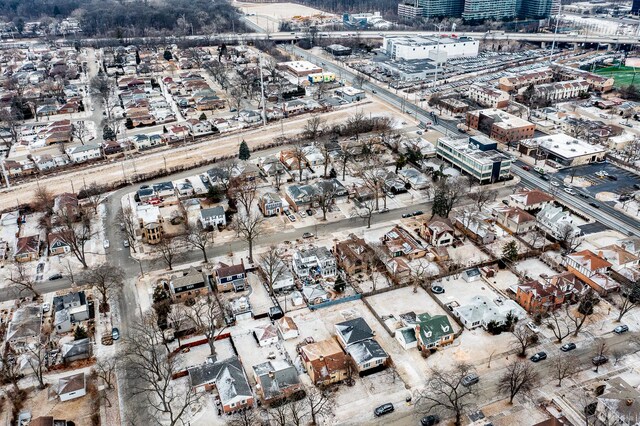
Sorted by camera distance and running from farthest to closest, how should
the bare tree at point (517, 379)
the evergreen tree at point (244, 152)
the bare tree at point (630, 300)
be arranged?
1. the evergreen tree at point (244, 152)
2. the bare tree at point (630, 300)
3. the bare tree at point (517, 379)

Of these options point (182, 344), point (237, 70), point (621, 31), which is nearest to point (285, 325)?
point (182, 344)

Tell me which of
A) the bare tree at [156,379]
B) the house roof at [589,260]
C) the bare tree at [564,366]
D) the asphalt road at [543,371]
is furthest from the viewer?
the house roof at [589,260]

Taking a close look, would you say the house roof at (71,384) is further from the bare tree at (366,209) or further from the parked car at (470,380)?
the bare tree at (366,209)

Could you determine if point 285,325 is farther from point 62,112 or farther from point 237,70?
point 237,70

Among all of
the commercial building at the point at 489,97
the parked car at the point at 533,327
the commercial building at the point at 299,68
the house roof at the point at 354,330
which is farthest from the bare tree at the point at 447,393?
the commercial building at the point at 299,68

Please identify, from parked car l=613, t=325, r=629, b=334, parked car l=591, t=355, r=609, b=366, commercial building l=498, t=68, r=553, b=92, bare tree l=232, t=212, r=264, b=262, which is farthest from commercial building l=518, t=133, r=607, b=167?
bare tree l=232, t=212, r=264, b=262

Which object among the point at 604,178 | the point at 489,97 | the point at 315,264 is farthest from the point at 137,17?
the point at 604,178

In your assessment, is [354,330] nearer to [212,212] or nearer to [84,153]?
[212,212]
